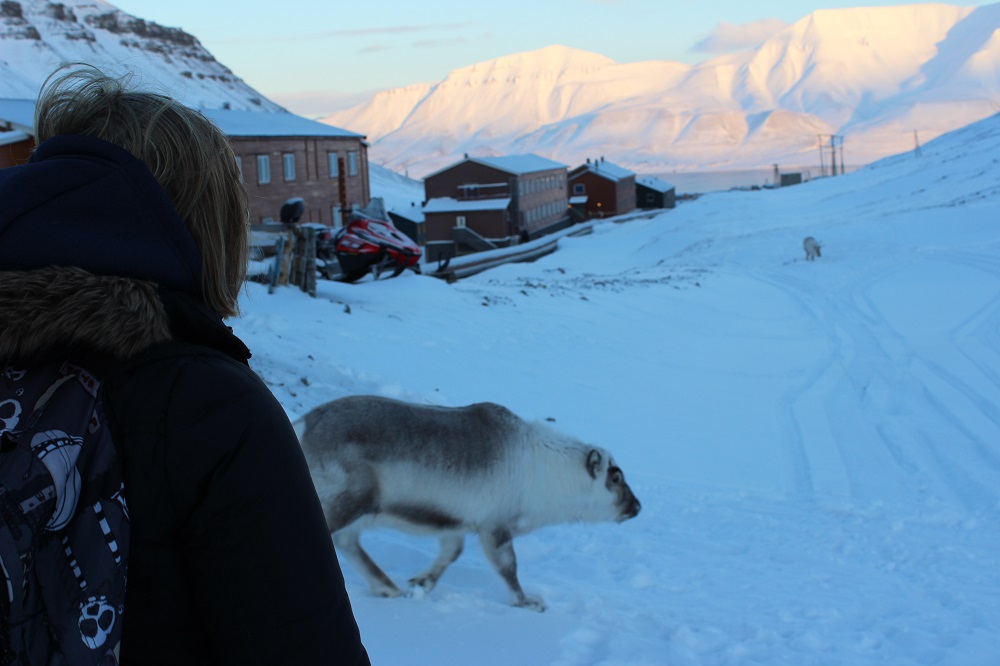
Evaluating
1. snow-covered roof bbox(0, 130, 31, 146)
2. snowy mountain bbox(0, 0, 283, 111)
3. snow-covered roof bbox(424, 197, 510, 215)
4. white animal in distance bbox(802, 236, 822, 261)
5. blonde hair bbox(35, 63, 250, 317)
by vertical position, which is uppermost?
snowy mountain bbox(0, 0, 283, 111)

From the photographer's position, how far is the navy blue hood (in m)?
1.71

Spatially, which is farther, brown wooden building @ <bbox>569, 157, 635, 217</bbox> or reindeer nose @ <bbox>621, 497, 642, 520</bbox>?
brown wooden building @ <bbox>569, 157, 635, 217</bbox>

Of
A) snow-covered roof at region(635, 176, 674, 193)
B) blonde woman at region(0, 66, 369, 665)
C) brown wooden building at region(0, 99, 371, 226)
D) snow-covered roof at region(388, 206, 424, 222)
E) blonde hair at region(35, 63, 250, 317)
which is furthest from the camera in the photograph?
snow-covered roof at region(635, 176, 674, 193)

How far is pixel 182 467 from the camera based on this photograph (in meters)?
1.63

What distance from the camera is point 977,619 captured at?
5.94 meters

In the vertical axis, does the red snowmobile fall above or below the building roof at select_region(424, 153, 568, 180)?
below

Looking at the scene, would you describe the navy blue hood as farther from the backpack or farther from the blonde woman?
the backpack

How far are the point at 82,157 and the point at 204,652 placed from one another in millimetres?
1037

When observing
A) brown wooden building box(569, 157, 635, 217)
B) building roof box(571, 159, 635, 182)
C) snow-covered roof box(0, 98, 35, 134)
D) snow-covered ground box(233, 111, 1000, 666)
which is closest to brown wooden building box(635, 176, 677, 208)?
building roof box(571, 159, 635, 182)

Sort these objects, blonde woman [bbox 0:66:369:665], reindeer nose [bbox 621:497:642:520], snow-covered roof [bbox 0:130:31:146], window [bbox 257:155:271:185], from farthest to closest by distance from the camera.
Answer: window [bbox 257:155:271:185] < snow-covered roof [bbox 0:130:31:146] < reindeer nose [bbox 621:497:642:520] < blonde woman [bbox 0:66:369:665]

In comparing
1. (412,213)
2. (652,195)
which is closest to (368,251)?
(412,213)

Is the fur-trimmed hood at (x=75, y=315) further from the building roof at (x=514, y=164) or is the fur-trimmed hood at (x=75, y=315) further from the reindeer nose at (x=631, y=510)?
the building roof at (x=514, y=164)

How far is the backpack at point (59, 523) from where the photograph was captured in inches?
60.8

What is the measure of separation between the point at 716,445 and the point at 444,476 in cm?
576
